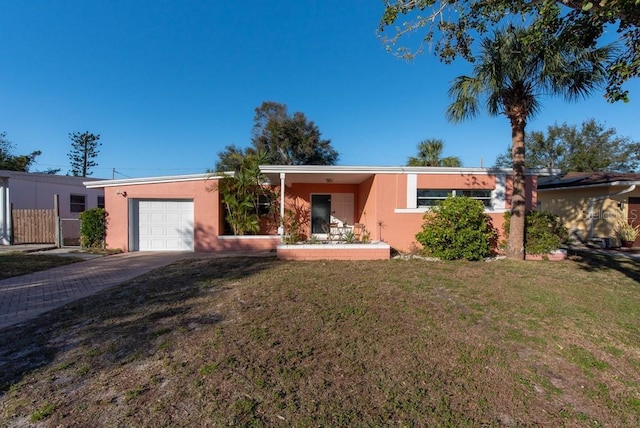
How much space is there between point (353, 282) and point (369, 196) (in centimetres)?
552

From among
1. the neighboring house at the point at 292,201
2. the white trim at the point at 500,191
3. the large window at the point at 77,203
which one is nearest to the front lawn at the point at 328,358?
the neighboring house at the point at 292,201

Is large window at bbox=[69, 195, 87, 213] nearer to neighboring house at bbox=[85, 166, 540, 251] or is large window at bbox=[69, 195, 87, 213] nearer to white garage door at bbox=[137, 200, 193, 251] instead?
neighboring house at bbox=[85, 166, 540, 251]

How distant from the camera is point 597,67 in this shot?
7688 mm

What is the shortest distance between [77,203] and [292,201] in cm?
1205

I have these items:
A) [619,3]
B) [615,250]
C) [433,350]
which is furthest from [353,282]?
[615,250]

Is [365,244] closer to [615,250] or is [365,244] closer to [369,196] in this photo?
[369,196]

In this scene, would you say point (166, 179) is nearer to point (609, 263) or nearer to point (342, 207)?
point (342, 207)

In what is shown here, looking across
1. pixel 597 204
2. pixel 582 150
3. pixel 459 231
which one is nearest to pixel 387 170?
pixel 459 231

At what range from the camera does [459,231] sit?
9.31 m

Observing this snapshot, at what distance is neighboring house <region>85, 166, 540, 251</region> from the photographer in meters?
10.5

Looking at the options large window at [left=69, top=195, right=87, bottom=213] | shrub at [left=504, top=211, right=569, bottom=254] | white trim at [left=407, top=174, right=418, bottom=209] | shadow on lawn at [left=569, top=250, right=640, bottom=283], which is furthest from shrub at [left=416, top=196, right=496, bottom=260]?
large window at [left=69, top=195, right=87, bottom=213]

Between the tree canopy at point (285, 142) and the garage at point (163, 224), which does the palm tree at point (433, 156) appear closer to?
the tree canopy at point (285, 142)

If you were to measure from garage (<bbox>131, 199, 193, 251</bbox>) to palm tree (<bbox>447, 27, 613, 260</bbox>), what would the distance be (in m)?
9.61

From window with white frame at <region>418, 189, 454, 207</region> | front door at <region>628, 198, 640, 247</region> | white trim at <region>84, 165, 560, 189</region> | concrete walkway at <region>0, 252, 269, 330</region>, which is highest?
white trim at <region>84, 165, 560, 189</region>
